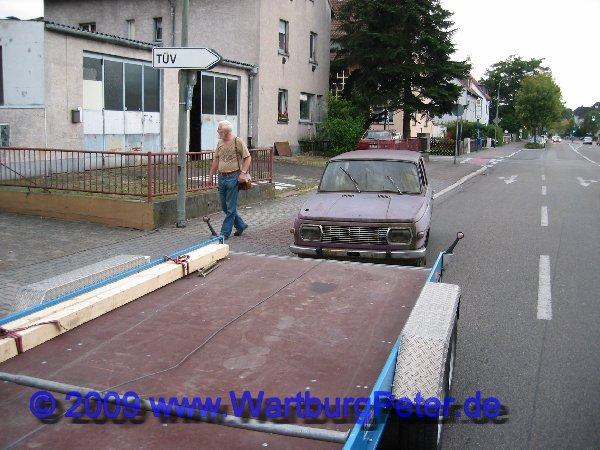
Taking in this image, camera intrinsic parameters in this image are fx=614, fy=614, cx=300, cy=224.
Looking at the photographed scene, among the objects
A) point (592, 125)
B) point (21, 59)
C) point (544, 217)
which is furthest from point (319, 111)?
point (592, 125)

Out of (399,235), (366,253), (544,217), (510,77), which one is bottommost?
(544,217)

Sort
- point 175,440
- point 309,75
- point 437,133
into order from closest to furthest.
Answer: point 175,440, point 309,75, point 437,133

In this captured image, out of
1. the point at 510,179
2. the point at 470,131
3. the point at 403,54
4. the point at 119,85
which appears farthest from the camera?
the point at 470,131

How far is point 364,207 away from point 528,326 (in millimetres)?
2708

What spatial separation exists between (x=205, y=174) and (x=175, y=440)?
1090cm

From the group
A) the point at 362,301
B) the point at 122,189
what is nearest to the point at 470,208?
the point at 122,189

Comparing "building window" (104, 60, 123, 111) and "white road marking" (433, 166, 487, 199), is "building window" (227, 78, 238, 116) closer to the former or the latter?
"building window" (104, 60, 123, 111)

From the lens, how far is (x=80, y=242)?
10102 millimetres

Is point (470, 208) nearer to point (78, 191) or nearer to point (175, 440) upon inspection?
point (78, 191)

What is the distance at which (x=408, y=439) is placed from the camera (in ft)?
9.70

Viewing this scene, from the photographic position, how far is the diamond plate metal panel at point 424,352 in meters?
2.84

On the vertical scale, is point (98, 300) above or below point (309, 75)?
below

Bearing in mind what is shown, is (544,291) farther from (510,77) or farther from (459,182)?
(510,77)

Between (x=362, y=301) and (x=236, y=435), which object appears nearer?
(x=236, y=435)
